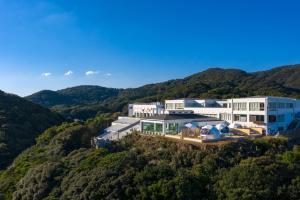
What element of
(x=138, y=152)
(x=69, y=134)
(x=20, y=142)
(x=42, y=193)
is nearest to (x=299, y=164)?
(x=138, y=152)

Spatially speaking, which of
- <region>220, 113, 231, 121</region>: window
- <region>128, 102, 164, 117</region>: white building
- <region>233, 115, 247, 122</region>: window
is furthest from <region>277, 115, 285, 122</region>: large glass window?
<region>128, 102, 164, 117</region>: white building

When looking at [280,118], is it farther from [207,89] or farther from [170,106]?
[207,89]

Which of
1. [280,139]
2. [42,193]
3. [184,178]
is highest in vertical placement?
[280,139]

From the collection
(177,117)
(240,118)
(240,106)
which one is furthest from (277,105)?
(177,117)

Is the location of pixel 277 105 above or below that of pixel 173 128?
above

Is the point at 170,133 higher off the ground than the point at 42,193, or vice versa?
the point at 170,133

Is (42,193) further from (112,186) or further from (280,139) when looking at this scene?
(280,139)
